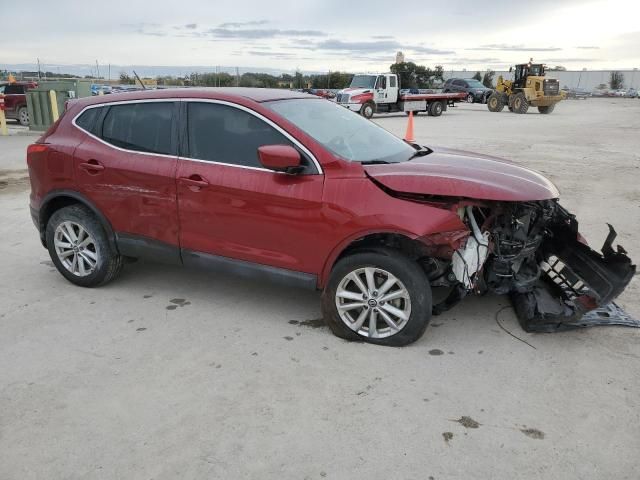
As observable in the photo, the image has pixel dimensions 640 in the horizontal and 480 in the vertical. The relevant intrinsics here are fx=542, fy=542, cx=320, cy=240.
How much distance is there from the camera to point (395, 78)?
28250mm

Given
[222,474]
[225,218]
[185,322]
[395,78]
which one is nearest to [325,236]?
[225,218]

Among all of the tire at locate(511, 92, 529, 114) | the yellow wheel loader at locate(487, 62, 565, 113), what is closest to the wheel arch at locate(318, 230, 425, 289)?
the yellow wheel loader at locate(487, 62, 565, 113)

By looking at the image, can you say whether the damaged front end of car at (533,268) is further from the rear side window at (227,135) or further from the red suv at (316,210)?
the rear side window at (227,135)

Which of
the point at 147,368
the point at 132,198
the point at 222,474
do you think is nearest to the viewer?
the point at 222,474

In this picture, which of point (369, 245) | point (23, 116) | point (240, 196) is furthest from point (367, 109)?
point (369, 245)

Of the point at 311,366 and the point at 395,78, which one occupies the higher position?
the point at 395,78

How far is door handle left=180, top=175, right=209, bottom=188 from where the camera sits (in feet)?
13.3

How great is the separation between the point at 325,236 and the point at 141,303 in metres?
1.82

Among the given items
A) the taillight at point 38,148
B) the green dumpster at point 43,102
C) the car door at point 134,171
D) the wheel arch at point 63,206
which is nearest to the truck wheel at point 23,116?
the green dumpster at point 43,102

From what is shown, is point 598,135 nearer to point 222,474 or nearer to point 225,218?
point 225,218

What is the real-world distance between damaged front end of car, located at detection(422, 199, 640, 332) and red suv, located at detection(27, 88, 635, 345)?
13mm

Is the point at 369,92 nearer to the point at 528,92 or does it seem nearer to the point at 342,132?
the point at 528,92

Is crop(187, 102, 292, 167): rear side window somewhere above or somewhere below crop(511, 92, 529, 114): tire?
above

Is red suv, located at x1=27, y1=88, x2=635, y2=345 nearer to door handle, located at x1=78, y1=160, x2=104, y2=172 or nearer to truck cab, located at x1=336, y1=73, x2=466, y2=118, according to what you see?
door handle, located at x1=78, y1=160, x2=104, y2=172
